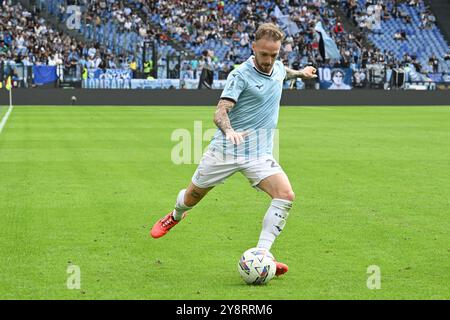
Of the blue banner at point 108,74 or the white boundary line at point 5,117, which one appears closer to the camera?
the white boundary line at point 5,117

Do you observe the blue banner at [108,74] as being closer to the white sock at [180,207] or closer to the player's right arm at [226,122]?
the white sock at [180,207]

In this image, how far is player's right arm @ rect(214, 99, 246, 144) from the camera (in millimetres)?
8367

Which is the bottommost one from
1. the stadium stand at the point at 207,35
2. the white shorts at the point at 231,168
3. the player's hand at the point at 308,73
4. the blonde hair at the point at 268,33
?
the stadium stand at the point at 207,35

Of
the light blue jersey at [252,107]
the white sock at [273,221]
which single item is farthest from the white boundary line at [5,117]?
the white sock at [273,221]

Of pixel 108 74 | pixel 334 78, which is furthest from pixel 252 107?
pixel 334 78

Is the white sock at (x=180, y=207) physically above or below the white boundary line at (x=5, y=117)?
above

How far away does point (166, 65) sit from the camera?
164 feet

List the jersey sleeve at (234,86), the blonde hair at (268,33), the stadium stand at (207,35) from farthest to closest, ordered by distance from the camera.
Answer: the stadium stand at (207,35) → the jersey sleeve at (234,86) → the blonde hair at (268,33)

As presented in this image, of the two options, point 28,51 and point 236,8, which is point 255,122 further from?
point 236,8

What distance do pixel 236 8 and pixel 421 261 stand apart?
171ft

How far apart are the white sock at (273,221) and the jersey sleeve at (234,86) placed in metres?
1.06

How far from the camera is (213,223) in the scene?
12.0 metres

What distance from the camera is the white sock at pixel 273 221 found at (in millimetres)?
8781

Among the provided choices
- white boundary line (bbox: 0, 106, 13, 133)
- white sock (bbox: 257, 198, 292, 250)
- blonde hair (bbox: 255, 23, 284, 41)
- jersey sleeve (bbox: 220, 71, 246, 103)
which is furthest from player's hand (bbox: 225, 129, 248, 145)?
white boundary line (bbox: 0, 106, 13, 133)
